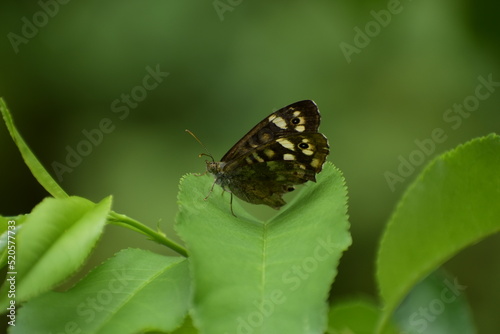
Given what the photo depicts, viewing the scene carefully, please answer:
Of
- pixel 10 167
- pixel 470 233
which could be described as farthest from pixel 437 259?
pixel 10 167

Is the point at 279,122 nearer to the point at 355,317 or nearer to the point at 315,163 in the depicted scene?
the point at 315,163

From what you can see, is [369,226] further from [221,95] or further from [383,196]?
[221,95]

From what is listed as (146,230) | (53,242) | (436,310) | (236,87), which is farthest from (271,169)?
(236,87)

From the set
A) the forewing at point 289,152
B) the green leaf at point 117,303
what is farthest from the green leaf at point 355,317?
the forewing at point 289,152

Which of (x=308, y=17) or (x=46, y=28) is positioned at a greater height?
(x=46, y=28)

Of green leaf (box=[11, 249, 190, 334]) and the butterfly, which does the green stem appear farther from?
the butterfly

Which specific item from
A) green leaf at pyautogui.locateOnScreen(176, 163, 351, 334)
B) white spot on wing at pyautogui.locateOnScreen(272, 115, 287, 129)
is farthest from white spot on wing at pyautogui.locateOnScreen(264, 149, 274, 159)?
green leaf at pyautogui.locateOnScreen(176, 163, 351, 334)

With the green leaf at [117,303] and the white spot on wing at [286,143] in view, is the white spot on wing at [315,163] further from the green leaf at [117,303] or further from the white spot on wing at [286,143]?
the green leaf at [117,303]

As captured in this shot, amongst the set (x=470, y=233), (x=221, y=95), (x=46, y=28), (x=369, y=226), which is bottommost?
(x=369, y=226)
